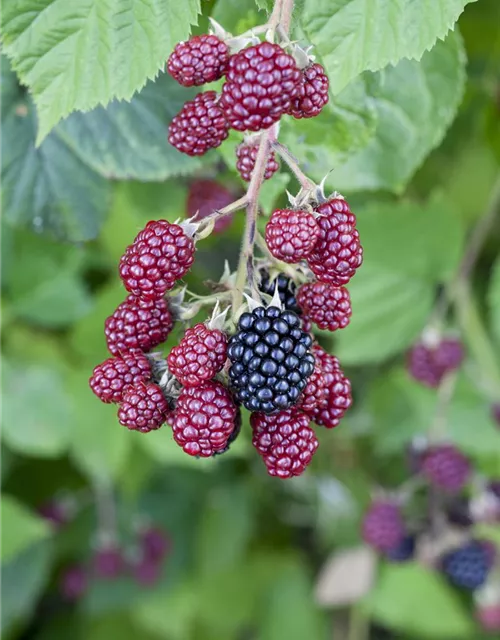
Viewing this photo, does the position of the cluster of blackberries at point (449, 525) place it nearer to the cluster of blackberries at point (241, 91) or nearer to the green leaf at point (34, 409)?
the green leaf at point (34, 409)

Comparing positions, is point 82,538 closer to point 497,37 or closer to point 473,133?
point 473,133

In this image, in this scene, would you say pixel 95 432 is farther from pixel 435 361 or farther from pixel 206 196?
pixel 435 361

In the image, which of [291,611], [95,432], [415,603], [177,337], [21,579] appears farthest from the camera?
[291,611]

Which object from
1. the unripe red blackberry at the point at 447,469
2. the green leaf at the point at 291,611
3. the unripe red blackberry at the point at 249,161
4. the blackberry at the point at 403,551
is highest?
the unripe red blackberry at the point at 249,161

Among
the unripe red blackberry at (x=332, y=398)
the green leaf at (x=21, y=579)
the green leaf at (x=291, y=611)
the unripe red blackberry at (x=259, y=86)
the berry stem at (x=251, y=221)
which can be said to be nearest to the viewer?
the unripe red blackberry at (x=259, y=86)

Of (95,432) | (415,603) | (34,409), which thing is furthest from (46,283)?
(415,603)

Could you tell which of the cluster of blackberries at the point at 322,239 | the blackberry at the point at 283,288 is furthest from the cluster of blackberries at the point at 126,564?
the cluster of blackberries at the point at 322,239

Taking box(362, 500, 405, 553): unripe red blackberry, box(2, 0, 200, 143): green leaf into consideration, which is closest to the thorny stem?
box(2, 0, 200, 143): green leaf
